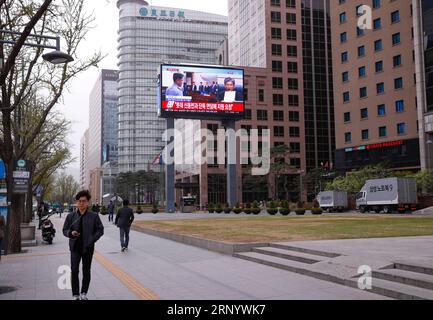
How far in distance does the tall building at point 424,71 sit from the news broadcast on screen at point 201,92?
2125 centimetres

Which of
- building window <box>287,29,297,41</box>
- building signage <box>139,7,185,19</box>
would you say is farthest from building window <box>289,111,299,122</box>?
building signage <box>139,7,185,19</box>

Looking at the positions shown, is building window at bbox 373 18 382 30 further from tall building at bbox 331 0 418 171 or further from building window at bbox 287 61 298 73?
building window at bbox 287 61 298 73

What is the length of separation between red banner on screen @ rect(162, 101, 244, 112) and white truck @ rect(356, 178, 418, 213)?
A: 22176 millimetres

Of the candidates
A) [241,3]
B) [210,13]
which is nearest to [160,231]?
[241,3]

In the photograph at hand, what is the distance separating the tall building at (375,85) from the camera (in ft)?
199

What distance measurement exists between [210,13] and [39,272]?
174 metres

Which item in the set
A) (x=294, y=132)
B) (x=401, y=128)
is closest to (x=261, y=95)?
(x=294, y=132)

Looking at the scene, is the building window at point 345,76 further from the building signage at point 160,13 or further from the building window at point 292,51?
the building signage at point 160,13

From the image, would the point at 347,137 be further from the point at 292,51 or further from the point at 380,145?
the point at 292,51

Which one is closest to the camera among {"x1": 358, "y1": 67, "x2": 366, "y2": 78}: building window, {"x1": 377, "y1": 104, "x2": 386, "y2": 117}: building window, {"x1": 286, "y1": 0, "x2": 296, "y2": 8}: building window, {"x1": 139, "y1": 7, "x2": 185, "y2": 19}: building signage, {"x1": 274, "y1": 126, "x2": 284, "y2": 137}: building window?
{"x1": 377, "y1": 104, "x2": 386, "y2": 117}: building window

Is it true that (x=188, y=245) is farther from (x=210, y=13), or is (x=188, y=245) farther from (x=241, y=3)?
(x=210, y=13)

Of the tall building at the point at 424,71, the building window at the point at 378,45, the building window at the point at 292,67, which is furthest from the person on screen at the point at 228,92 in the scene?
the building window at the point at 292,67

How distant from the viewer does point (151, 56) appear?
16275 cm

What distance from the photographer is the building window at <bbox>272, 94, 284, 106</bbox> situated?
10219cm
